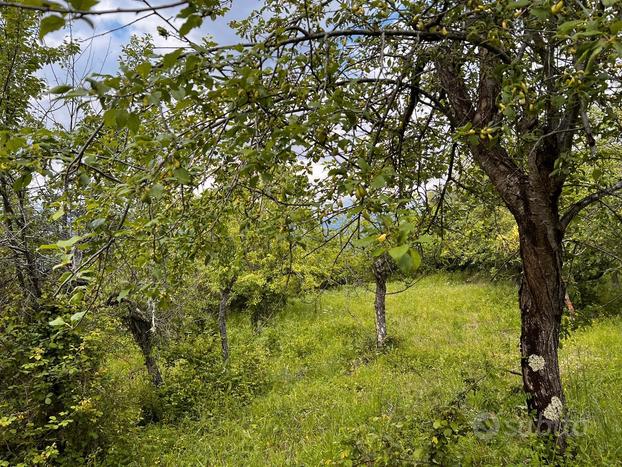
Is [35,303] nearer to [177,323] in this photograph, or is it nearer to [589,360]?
[177,323]

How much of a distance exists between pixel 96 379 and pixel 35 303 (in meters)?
1.38

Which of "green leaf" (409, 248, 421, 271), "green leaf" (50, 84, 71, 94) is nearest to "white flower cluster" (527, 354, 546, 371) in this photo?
"green leaf" (409, 248, 421, 271)

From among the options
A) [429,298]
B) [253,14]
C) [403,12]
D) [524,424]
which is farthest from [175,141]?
[429,298]

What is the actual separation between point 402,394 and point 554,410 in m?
4.09

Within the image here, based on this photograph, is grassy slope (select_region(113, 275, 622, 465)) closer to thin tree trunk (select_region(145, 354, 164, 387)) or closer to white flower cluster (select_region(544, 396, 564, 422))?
white flower cluster (select_region(544, 396, 564, 422))

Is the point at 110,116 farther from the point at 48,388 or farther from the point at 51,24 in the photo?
the point at 48,388

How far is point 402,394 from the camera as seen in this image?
7.05 metres

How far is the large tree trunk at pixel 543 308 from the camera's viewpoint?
3141 mm

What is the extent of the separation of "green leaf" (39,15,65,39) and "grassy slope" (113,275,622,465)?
2995 mm

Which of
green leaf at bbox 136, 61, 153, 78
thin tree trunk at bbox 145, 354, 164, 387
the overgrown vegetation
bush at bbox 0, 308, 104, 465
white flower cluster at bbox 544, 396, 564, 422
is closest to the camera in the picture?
green leaf at bbox 136, 61, 153, 78

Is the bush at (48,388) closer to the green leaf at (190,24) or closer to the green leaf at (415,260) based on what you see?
the green leaf at (190,24)

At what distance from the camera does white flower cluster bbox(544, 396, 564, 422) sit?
322 cm

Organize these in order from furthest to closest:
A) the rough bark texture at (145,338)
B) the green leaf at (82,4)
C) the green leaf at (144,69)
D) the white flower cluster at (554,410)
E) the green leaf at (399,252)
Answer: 1. the rough bark texture at (145,338)
2. the white flower cluster at (554,410)
3. the green leaf at (144,69)
4. the green leaf at (399,252)
5. the green leaf at (82,4)

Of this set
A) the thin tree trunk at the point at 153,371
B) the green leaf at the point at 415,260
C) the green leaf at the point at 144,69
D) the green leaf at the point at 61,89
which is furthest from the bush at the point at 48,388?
the green leaf at the point at 415,260
